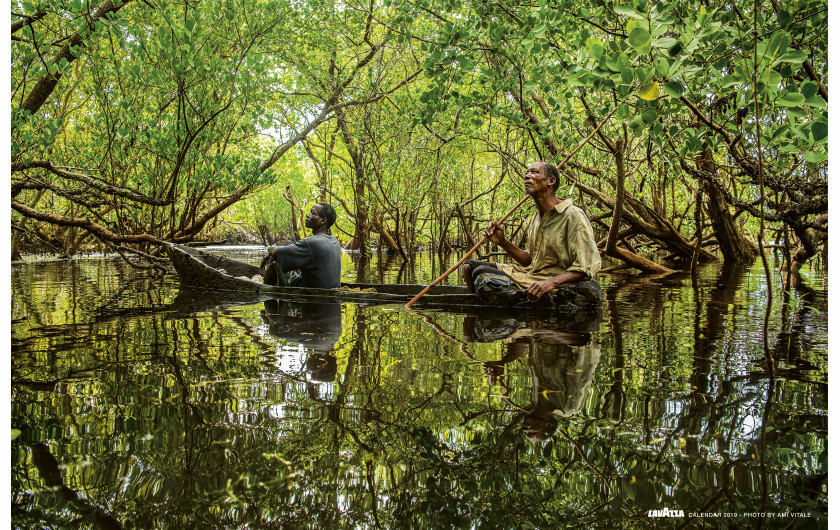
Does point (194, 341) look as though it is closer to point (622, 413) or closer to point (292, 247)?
point (292, 247)

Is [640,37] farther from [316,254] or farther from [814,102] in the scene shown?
[316,254]

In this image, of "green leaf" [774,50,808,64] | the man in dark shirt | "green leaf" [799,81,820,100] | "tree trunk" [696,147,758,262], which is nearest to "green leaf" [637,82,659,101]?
"green leaf" [774,50,808,64]

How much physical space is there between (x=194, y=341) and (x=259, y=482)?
106 inches

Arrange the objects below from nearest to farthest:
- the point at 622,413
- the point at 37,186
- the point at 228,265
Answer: the point at 622,413 → the point at 37,186 → the point at 228,265

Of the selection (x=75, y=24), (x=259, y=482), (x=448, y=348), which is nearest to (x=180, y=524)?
(x=259, y=482)

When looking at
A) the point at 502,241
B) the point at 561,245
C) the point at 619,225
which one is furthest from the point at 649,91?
the point at 619,225

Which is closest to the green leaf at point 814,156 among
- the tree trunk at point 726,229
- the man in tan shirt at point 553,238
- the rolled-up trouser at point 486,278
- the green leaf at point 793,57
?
the green leaf at point 793,57

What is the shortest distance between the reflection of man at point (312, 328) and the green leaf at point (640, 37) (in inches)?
92.8

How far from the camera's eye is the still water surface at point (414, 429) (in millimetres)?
1757

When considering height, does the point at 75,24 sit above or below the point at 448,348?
above

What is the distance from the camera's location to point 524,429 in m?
2.36

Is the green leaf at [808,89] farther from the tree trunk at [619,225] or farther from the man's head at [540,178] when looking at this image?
the tree trunk at [619,225]

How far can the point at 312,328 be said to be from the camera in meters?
4.96

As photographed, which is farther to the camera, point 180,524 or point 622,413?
point 622,413
